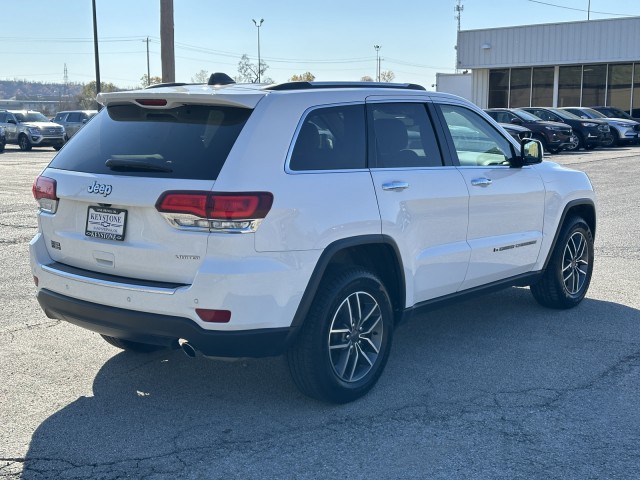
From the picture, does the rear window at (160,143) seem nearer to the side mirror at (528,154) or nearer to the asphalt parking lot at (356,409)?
the asphalt parking lot at (356,409)

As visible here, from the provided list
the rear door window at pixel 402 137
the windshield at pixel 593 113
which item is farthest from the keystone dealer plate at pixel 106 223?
the windshield at pixel 593 113

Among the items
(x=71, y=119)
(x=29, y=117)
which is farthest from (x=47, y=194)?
(x=71, y=119)

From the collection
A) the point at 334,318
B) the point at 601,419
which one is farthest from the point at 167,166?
the point at 601,419

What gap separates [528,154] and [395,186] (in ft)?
6.05

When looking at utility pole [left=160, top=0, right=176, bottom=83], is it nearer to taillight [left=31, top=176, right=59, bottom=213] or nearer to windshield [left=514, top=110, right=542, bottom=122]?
taillight [left=31, top=176, right=59, bottom=213]

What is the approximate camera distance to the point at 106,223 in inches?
176

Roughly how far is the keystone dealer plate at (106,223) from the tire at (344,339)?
114 cm

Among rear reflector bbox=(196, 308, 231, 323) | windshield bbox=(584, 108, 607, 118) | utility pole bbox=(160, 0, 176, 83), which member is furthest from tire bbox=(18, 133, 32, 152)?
rear reflector bbox=(196, 308, 231, 323)

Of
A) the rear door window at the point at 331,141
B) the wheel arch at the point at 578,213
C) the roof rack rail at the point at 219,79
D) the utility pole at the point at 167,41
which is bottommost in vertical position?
the wheel arch at the point at 578,213

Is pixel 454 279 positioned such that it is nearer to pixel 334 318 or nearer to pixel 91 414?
pixel 334 318

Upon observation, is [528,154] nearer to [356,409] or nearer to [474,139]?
[474,139]

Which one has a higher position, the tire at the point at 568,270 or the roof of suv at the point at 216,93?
the roof of suv at the point at 216,93

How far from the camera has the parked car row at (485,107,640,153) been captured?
90.3ft

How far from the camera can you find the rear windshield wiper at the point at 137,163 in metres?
4.34
